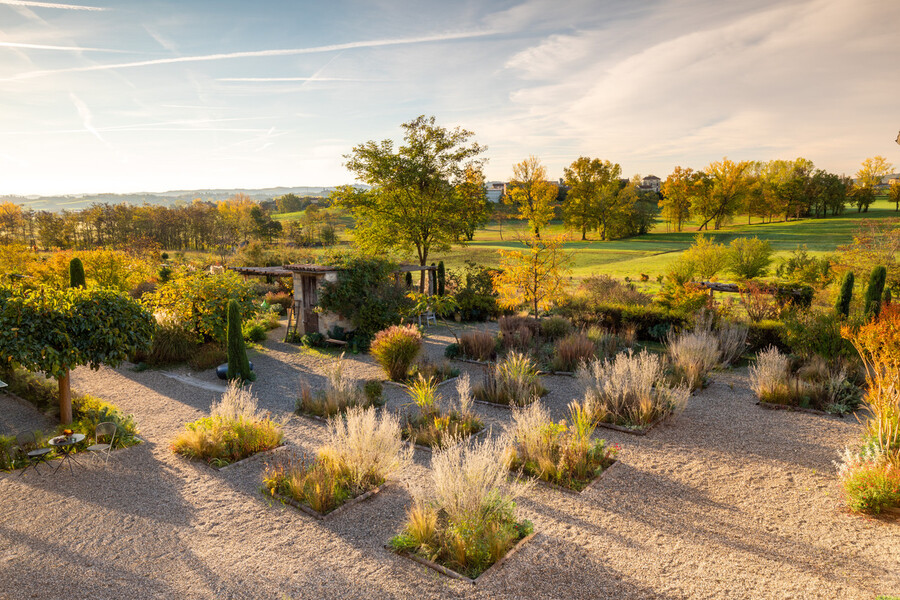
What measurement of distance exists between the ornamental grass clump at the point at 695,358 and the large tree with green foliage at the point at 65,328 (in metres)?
9.64

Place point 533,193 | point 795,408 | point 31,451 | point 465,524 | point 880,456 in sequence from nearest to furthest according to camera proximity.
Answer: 1. point 465,524
2. point 880,456
3. point 31,451
4. point 795,408
5. point 533,193

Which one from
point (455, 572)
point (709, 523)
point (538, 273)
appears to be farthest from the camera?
point (538, 273)

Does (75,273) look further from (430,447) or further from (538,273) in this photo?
(538,273)

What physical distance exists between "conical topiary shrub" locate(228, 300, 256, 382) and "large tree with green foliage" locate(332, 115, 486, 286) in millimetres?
11719

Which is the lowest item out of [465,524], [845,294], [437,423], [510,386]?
[510,386]

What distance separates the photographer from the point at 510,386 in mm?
9367

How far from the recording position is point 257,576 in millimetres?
4324

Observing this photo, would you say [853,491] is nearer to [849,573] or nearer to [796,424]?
[849,573]

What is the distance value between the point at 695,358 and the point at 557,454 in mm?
5336

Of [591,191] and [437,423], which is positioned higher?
[591,191]

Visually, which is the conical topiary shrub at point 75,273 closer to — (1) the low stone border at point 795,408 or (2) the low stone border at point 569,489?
(2) the low stone border at point 569,489

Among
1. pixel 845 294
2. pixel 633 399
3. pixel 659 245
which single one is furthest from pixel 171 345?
pixel 659 245

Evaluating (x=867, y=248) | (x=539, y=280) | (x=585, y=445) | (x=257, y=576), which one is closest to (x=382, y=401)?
(x=585, y=445)

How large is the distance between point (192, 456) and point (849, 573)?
753 centimetres
